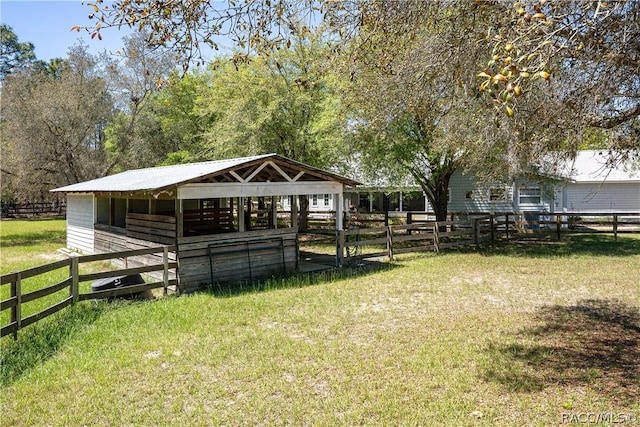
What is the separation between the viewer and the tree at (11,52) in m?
45.4

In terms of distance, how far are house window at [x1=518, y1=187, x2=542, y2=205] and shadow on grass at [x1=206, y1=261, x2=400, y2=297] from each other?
13.2m

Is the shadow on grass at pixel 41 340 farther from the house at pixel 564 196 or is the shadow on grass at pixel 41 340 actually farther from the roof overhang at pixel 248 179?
the house at pixel 564 196

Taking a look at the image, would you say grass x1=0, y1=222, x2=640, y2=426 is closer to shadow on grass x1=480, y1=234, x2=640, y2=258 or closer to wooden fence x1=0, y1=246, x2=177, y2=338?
wooden fence x1=0, y1=246, x2=177, y2=338

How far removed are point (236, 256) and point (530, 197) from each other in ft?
57.1

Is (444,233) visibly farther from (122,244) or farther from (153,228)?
(122,244)

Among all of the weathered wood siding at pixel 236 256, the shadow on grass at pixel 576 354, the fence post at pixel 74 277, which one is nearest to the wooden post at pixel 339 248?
the weathered wood siding at pixel 236 256

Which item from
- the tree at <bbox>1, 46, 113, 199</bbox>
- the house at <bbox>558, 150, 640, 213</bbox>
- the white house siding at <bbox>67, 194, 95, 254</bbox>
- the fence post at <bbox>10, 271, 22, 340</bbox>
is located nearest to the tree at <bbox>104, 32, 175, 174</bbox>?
the tree at <bbox>1, 46, 113, 199</bbox>

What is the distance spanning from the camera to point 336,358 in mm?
5680

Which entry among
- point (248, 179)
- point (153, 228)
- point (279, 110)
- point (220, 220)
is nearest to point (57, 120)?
Answer: point (279, 110)

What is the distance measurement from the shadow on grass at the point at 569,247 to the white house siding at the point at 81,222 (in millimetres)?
13885

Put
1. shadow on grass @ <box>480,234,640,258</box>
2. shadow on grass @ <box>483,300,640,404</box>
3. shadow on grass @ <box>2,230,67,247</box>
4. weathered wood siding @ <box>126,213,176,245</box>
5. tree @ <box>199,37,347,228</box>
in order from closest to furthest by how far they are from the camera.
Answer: shadow on grass @ <box>483,300,640,404</box> → weathered wood siding @ <box>126,213,176,245</box> → shadow on grass @ <box>480,234,640,258</box> → tree @ <box>199,37,347,228</box> → shadow on grass @ <box>2,230,67,247</box>

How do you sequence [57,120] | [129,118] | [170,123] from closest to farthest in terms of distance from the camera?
[57,120] → [170,123] → [129,118]

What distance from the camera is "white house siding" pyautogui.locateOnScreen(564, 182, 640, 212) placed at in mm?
24422

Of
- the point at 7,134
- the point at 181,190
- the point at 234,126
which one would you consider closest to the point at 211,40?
the point at 181,190
